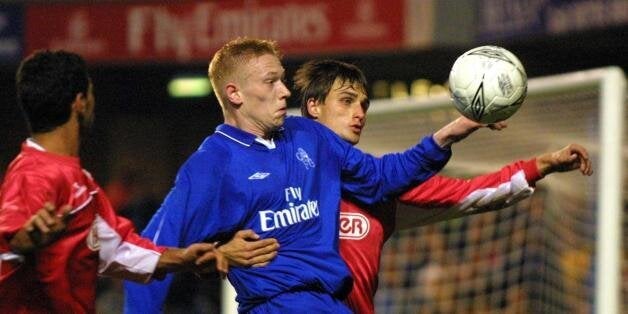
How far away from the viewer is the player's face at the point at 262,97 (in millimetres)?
4500

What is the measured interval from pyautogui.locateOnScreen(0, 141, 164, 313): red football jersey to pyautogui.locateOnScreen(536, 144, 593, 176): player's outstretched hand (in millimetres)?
1470

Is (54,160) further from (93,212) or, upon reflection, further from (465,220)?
(465,220)

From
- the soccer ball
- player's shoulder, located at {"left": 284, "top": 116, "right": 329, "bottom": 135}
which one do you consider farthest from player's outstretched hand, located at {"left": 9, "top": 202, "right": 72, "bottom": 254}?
the soccer ball

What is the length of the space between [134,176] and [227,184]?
836cm

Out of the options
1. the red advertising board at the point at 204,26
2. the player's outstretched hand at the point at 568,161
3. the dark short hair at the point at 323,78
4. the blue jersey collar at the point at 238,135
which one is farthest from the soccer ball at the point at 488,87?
the red advertising board at the point at 204,26

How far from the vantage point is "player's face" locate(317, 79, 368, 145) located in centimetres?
495

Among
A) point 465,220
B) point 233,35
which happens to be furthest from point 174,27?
point 465,220

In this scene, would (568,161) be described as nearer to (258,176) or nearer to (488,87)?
(488,87)

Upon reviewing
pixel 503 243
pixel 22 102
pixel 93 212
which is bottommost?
pixel 503 243

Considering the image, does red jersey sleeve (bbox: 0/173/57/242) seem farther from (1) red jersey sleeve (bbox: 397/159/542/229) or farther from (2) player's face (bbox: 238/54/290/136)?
(1) red jersey sleeve (bbox: 397/159/542/229)

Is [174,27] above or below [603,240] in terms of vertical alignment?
above

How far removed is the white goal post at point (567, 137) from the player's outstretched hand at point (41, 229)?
3.18m

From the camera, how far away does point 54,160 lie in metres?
3.92

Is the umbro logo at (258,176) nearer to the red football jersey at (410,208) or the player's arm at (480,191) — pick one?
the red football jersey at (410,208)
